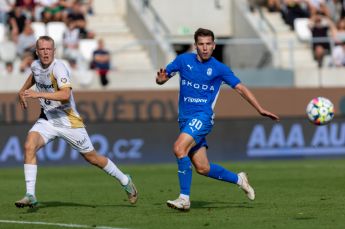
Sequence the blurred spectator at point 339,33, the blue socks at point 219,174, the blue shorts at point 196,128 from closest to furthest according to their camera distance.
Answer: the blue shorts at point 196,128 < the blue socks at point 219,174 < the blurred spectator at point 339,33

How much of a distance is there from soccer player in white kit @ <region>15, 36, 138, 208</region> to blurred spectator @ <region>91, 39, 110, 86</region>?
44.7ft

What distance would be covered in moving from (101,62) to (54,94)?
1460cm

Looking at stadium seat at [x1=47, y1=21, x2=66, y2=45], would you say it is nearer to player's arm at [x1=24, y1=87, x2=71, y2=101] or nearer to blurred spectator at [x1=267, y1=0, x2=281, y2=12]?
blurred spectator at [x1=267, y1=0, x2=281, y2=12]

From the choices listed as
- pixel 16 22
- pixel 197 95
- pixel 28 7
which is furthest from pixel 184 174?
pixel 28 7

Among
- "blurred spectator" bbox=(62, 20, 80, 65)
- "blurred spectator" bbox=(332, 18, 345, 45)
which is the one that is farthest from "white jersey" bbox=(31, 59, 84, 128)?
"blurred spectator" bbox=(332, 18, 345, 45)

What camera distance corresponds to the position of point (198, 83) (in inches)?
523

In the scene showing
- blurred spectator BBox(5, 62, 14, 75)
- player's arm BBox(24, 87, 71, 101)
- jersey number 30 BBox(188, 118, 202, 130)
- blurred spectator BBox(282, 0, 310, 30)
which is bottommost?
jersey number 30 BBox(188, 118, 202, 130)

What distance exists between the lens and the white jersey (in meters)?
13.4

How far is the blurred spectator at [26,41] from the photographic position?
27109mm

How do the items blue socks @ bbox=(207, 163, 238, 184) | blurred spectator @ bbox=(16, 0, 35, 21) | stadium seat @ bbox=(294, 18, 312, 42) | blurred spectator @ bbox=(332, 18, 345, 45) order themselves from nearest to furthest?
blue socks @ bbox=(207, 163, 238, 184)
blurred spectator @ bbox=(16, 0, 35, 21)
blurred spectator @ bbox=(332, 18, 345, 45)
stadium seat @ bbox=(294, 18, 312, 42)

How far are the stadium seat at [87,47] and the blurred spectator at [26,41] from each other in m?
1.60

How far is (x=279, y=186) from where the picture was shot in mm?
17766

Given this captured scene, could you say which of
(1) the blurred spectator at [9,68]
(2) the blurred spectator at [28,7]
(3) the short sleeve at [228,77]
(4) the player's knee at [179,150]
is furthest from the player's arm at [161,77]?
(2) the blurred spectator at [28,7]

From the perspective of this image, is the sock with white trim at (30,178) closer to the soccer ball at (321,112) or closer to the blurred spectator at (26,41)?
the soccer ball at (321,112)
